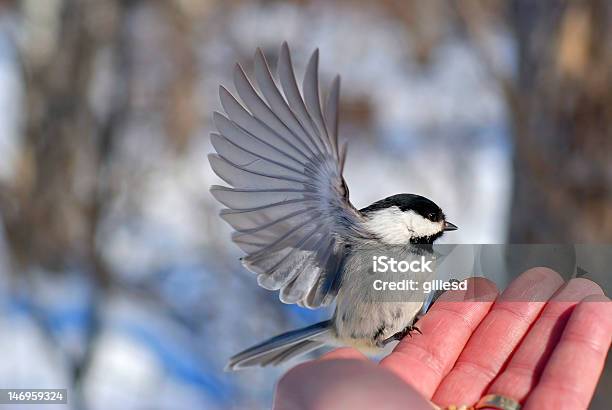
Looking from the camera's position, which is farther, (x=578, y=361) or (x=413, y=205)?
(x=413, y=205)

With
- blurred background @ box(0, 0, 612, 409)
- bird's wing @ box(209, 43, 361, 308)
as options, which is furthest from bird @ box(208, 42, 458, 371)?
blurred background @ box(0, 0, 612, 409)

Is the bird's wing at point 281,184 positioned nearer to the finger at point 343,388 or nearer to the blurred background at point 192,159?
the finger at point 343,388

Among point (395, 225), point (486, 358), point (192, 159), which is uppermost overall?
point (192, 159)

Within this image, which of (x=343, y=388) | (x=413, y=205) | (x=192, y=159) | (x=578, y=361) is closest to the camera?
(x=343, y=388)

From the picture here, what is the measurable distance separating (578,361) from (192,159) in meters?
2.40

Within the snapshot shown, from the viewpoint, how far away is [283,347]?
1.12m

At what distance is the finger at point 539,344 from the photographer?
101cm

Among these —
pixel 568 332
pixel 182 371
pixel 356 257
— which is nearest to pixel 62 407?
pixel 182 371

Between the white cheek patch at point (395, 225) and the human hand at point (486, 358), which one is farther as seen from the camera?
the white cheek patch at point (395, 225)

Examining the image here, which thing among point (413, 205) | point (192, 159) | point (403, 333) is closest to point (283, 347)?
point (403, 333)

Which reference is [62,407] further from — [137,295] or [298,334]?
[298,334]

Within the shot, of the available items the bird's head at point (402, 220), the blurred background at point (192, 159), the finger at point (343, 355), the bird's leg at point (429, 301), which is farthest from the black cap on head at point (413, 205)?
the blurred background at point (192, 159)

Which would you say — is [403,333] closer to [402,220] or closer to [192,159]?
[402,220]

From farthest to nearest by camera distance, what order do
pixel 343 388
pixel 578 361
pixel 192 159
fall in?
pixel 192 159 → pixel 578 361 → pixel 343 388
